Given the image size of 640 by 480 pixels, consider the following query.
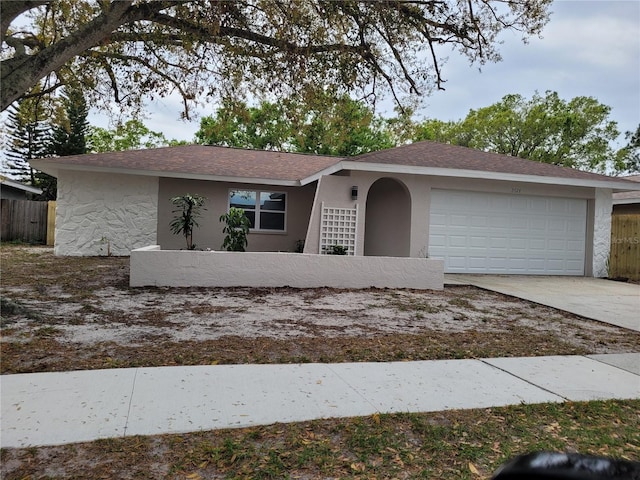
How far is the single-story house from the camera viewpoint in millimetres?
12578

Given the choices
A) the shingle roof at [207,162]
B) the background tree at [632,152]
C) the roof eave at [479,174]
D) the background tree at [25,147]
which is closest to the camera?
the roof eave at [479,174]

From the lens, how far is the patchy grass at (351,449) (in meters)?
2.71

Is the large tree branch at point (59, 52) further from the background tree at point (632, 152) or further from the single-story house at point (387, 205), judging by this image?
the background tree at point (632, 152)

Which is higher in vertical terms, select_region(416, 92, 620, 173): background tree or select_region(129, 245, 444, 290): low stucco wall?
select_region(416, 92, 620, 173): background tree

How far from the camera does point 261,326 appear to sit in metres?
6.39

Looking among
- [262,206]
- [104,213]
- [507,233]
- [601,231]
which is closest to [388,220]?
[507,233]

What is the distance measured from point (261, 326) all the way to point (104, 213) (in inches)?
409

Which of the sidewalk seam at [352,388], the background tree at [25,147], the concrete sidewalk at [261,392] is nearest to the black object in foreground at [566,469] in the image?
the concrete sidewalk at [261,392]

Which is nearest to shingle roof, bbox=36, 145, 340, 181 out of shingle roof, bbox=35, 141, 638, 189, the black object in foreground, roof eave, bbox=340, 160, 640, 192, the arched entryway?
shingle roof, bbox=35, 141, 638, 189

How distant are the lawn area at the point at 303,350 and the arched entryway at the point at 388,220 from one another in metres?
2.89

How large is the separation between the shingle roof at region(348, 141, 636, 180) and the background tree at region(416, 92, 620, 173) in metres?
17.4

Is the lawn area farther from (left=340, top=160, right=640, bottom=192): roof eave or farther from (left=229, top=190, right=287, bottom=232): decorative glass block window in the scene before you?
(left=229, top=190, right=287, bottom=232): decorative glass block window

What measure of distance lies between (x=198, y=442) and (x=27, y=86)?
18.0 ft

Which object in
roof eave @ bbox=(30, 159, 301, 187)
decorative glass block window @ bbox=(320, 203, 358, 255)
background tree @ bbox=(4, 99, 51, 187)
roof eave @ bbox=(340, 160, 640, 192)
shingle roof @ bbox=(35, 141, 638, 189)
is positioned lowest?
decorative glass block window @ bbox=(320, 203, 358, 255)
